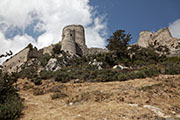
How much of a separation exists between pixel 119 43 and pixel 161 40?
30.9 ft

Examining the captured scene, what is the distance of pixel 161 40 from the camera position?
25.9m

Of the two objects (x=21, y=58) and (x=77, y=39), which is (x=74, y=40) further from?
(x=21, y=58)

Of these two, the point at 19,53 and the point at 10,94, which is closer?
the point at 10,94

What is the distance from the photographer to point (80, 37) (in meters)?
27.0

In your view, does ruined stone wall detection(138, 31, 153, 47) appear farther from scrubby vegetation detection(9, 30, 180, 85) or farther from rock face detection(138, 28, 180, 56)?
scrubby vegetation detection(9, 30, 180, 85)

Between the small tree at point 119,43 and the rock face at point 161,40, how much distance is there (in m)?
6.81

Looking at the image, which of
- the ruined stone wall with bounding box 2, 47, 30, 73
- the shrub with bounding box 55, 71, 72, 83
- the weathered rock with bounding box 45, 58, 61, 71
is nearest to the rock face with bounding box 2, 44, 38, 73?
the ruined stone wall with bounding box 2, 47, 30, 73

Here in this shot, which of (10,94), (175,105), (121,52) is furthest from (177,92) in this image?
(121,52)

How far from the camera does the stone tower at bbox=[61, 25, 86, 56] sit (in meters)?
22.9

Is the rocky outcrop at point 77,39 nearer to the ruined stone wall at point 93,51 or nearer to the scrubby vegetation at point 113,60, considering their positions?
the ruined stone wall at point 93,51

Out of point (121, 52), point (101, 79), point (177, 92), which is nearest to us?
point (177, 92)

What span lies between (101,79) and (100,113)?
7.28m

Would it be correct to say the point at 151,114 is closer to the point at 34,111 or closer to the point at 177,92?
the point at 177,92

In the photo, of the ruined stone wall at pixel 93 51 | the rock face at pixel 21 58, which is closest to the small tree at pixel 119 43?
the ruined stone wall at pixel 93 51
